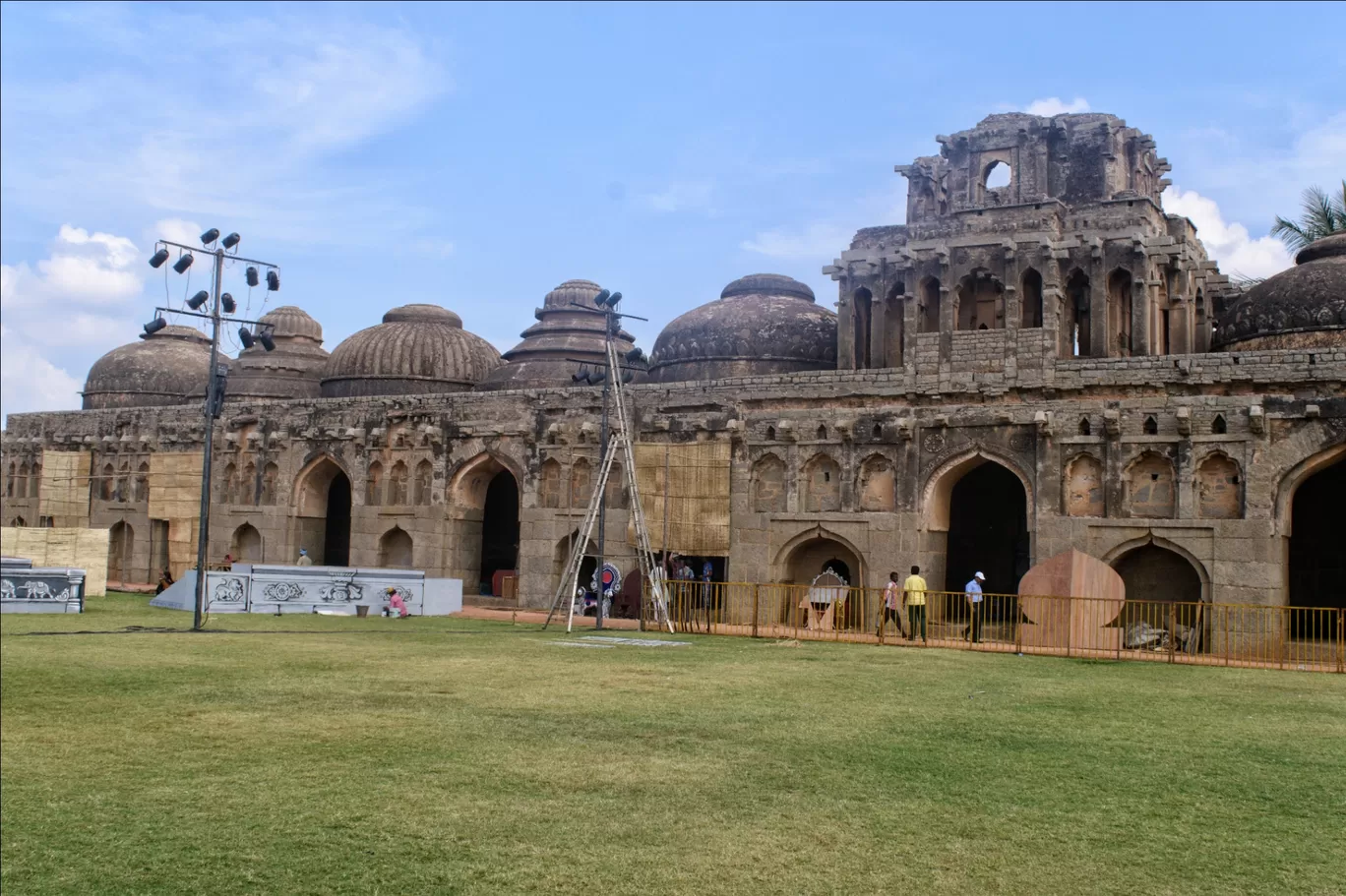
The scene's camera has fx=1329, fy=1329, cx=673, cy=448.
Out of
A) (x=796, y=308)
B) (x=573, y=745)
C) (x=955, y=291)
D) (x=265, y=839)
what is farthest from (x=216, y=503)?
(x=265, y=839)

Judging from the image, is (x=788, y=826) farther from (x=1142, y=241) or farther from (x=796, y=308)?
(x=796, y=308)

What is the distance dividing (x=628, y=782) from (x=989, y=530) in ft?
64.8

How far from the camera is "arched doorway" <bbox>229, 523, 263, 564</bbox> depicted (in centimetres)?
3281

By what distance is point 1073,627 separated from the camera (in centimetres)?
1902

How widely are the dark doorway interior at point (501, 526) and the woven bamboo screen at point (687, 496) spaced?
29.3ft

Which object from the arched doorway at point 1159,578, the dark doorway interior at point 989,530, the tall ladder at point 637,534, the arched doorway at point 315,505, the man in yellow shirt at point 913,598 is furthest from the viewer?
the arched doorway at point 315,505

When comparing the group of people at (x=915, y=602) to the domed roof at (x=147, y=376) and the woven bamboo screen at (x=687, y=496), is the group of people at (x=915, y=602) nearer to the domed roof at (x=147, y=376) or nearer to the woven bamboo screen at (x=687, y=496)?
the woven bamboo screen at (x=687, y=496)

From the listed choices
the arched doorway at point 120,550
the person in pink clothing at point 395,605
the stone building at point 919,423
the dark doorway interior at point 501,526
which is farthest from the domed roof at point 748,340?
the arched doorway at point 120,550

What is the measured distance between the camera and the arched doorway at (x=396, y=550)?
99.9ft

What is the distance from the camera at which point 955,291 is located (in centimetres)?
2581

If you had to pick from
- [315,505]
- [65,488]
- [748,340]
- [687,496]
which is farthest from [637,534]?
[65,488]

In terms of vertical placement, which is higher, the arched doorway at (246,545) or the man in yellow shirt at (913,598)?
the arched doorway at (246,545)

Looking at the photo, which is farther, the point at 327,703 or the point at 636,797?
the point at 327,703

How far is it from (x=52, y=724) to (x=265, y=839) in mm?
1890
